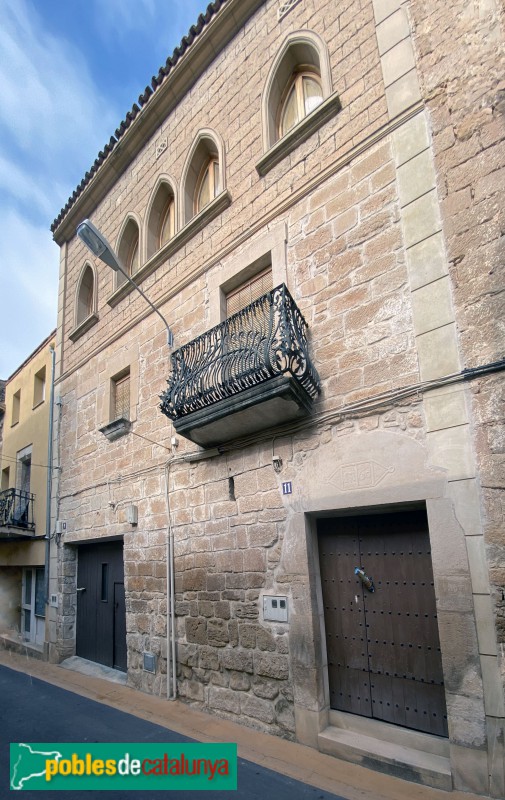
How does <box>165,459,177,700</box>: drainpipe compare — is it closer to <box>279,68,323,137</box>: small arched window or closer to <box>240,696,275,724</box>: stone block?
<box>240,696,275,724</box>: stone block

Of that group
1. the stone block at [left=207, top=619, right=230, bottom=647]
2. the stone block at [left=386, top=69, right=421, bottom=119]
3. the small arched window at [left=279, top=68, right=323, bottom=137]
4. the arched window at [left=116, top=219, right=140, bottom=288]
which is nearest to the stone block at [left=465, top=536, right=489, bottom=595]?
the stone block at [left=207, top=619, right=230, bottom=647]

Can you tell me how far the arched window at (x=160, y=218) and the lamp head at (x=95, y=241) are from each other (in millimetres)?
1455

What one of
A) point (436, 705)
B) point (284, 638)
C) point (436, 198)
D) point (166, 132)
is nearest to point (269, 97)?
point (166, 132)

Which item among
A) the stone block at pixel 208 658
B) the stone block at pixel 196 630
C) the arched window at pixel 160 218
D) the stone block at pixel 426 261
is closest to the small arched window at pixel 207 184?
the arched window at pixel 160 218

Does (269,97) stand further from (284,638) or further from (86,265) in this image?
(284,638)

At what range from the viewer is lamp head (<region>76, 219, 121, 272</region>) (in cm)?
588

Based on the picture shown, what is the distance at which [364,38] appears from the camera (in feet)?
16.1

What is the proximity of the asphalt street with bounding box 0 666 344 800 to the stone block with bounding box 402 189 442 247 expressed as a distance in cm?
436

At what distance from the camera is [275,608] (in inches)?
177

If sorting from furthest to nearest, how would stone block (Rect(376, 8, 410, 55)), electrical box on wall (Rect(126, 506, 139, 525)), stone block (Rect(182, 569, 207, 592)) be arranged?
electrical box on wall (Rect(126, 506, 139, 525))
stone block (Rect(182, 569, 207, 592))
stone block (Rect(376, 8, 410, 55))

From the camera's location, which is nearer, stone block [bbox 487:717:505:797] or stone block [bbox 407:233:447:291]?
stone block [bbox 487:717:505:797]

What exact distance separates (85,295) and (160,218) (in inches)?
114

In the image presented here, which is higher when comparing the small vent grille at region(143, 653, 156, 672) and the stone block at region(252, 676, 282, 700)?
the stone block at region(252, 676, 282, 700)

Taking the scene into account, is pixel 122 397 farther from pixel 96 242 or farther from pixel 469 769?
pixel 469 769
